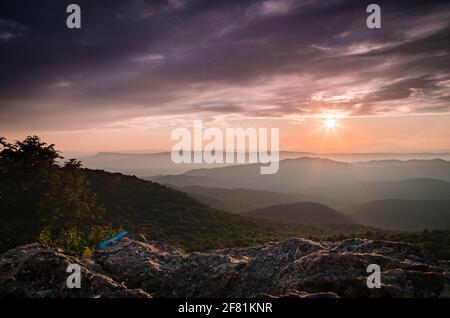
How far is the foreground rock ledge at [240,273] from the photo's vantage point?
1073cm

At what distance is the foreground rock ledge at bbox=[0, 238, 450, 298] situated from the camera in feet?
35.2

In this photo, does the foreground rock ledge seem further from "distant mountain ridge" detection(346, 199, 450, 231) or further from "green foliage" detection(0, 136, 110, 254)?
"distant mountain ridge" detection(346, 199, 450, 231)

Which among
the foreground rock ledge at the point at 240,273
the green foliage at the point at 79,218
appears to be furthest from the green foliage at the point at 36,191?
the foreground rock ledge at the point at 240,273

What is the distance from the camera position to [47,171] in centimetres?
3809

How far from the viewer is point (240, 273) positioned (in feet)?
43.8

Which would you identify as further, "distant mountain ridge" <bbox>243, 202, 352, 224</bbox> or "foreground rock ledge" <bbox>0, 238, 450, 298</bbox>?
"distant mountain ridge" <bbox>243, 202, 352, 224</bbox>

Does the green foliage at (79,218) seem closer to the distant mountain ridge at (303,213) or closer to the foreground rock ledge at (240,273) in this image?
the foreground rock ledge at (240,273)

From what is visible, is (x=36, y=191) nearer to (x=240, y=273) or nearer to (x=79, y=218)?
(x=79, y=218)

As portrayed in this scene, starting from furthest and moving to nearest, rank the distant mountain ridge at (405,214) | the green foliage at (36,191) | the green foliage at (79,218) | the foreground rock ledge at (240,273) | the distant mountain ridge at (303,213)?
the distant mountain ridge at (405,214), the distant mountain ridge at (303,213), the green foliage at (36,191), the green foliage at (79,218), the foreground rock ledge at (240,273)

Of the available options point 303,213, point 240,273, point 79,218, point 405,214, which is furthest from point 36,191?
point 405,214

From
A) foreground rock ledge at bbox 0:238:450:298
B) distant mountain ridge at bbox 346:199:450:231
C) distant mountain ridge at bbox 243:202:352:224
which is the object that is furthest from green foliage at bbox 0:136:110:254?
distant mountain ridge at bbox 346:199:450:231

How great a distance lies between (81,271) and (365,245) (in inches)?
463
